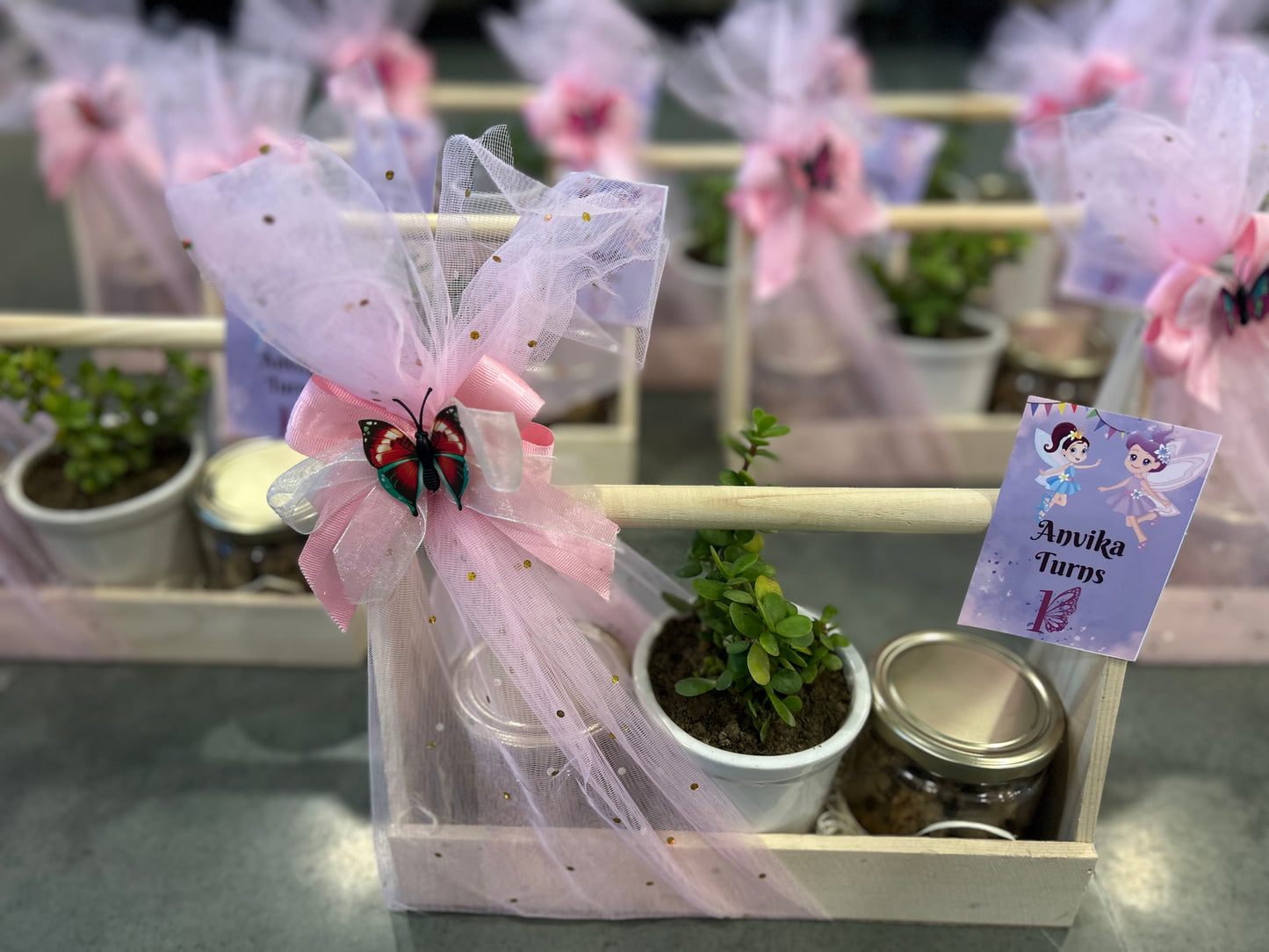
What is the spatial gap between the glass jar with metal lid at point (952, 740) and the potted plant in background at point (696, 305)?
905mm

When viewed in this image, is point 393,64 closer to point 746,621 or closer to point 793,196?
point 793,196

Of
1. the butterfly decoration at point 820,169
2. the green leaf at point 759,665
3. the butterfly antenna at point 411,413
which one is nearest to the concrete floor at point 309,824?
the green leaf at point 759,665

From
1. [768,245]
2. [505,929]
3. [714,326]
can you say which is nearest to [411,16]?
[714,326]

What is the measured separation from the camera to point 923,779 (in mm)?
875

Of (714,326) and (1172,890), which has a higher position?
(714,326)

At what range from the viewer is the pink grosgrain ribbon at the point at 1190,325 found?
958mm

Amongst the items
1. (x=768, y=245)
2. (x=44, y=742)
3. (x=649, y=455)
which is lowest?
(x=44, y=742)

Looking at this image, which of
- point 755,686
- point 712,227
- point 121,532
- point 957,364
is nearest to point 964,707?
point 755,686

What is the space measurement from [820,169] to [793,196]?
5 cm

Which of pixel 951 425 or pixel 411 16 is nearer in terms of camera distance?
pixel 951 425

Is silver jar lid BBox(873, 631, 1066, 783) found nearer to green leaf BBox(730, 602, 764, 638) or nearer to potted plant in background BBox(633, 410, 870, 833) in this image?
potted plant in background BBox(633, 410, 870, 833)

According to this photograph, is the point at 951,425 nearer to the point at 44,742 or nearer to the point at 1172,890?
the point at 1172,890

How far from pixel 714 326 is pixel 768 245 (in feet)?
1.34

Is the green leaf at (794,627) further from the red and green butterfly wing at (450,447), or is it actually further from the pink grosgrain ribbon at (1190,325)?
the pink grosgrain ribbon at (1190,325)
